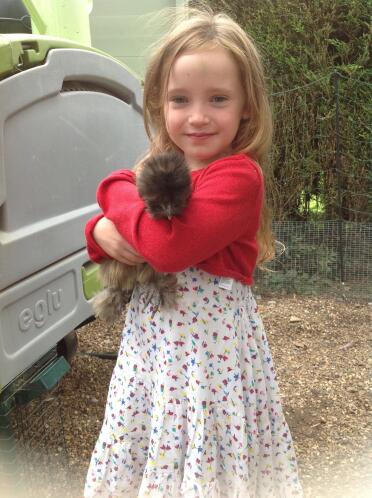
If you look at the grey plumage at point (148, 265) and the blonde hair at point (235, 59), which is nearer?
the grey plumage at point (148, 265)

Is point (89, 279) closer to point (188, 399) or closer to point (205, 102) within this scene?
point (188, 399)

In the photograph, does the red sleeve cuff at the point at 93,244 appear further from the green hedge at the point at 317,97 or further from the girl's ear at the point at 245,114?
the green hedge at the point at 317,97

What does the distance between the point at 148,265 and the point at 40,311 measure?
577 mm

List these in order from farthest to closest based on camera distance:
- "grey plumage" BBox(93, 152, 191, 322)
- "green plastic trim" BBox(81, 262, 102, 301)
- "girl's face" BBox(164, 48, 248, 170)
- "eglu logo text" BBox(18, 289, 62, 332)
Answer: "green plastic trim" BBox(81, 262, 102, 301)
"eglu logo text" BBox(18, 289, 62, 332)
"girl's face" BBox(164, 48, 248, 170)
"grey plumage" BBox(93, 152, 191, 322)

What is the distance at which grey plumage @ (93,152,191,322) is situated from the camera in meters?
1.16

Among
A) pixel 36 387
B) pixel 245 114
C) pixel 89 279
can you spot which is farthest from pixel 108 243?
pixel 89 279

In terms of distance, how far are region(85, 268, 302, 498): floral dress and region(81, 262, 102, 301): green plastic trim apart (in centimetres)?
69

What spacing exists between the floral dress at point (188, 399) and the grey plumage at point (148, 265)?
0.11 feet

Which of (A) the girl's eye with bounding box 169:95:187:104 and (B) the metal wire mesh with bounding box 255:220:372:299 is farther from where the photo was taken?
(B) the metal wire mesh with bounding box 255:220:372:299

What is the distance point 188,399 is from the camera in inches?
54.4

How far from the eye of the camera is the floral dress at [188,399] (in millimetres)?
1360

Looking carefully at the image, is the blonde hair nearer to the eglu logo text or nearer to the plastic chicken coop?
the plastic chicken coop

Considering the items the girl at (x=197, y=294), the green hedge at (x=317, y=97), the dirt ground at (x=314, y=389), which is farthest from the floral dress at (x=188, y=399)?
the green hedge at (x=317, y=97)

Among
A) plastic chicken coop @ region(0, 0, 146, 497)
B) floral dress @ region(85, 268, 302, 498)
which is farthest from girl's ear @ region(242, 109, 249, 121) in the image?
plastic chicken coop @ region(0, 0, 146, 497)
